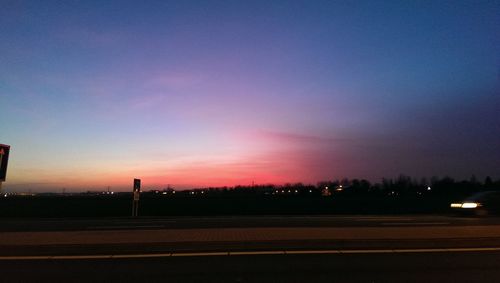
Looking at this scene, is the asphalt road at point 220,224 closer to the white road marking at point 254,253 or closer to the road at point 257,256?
the road at point 257,256

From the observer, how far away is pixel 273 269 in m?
10.0

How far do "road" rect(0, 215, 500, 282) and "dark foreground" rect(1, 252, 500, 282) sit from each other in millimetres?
21

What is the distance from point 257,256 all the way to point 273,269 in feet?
5.22

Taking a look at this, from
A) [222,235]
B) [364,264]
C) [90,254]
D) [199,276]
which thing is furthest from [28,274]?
[364,264]

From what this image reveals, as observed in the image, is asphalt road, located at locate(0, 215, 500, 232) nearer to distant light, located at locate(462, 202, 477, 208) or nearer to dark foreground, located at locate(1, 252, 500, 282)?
distant light, located at locate(462, 202, 477, 208)

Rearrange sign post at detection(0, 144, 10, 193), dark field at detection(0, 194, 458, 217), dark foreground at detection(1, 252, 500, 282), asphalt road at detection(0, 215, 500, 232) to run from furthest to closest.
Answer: dark field at detection(0, 194, 458, 217) → asphalt road at detection(0, 215, 500, 232) → sign post at detection(0, 144, 10, 193) → dark foreground at detection(1, 252, 500, 282)

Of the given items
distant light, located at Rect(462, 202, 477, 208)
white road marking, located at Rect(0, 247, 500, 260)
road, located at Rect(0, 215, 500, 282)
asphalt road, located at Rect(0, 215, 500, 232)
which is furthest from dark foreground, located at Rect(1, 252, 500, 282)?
distant light, located at Rect(462, 202, 477, 208)

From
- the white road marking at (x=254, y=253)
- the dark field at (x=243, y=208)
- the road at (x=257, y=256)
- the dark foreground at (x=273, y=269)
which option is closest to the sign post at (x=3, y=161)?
the road at (x=257, y=256)

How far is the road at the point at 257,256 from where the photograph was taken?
31.1 feet

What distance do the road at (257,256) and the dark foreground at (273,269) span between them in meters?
0.02

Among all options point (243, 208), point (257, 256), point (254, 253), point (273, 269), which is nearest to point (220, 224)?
point (254, 253)

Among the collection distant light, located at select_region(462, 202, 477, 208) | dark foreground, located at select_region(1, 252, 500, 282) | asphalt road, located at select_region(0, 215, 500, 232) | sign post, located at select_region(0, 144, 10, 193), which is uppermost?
sign post, located at select_region(0, 144, 10, 193)

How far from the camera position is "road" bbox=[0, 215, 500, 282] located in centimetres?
947

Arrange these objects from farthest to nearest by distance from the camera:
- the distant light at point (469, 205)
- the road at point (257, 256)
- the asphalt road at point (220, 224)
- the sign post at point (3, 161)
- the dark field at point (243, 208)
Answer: the dark field at point (243, 208), the distant light at point (469, 205), the asphalt road at point (220, 224), the sign post at point (3, 161), the road at point (257, 256)
